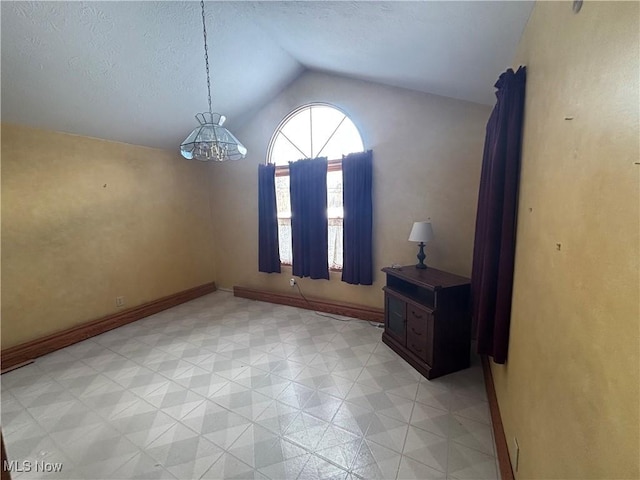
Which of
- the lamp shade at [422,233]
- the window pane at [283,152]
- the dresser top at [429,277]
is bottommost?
the dresser top at [429,277]

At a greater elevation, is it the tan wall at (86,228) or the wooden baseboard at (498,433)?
the tan wall at (86,228)

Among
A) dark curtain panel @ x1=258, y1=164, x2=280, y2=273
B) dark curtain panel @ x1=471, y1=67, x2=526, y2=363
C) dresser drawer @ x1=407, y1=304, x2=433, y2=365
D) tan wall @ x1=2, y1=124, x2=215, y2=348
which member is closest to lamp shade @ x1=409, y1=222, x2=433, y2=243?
dresser drawer @ x1=407, y1=304, x2=433, y2=365

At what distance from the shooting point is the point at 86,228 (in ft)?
10.1

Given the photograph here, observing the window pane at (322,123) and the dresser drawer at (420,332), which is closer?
the dresser drawer at (420,332)

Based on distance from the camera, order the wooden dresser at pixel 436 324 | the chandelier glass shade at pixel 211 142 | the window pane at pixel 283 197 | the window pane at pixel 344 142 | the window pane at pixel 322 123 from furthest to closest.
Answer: the window pane at pixel 283 197 < the window pane at pixel 322 123 < the window pane at pixel 344 142 < the wooden dresser at pixel 436 324 < the chandelier glass shade at pixel 211 142

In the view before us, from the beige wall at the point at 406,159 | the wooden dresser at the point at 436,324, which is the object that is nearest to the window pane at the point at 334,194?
the beige wall at the point at 406,159

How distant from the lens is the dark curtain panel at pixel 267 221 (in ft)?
12.5

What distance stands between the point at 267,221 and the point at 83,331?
2504 millimetres

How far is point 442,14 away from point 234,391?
2.90 metres

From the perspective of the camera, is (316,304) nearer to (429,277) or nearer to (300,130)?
(429,277)

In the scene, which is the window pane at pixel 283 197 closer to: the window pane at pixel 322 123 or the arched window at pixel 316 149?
the arched window at pixel 316 149

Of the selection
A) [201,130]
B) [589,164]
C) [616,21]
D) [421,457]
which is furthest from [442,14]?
[421,457]

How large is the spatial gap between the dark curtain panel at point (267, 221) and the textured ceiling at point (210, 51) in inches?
42.3

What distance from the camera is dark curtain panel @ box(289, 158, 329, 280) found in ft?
11.3
